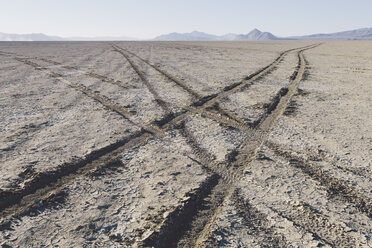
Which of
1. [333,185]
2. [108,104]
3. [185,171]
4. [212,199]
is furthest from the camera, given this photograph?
[108,104]

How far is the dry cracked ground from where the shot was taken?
5.65 ft

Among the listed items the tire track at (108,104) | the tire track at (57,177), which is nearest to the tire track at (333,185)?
the tire track at (57,177)

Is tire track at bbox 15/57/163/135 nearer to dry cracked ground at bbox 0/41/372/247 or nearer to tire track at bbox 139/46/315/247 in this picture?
dry cracked ground at bbox 0/41/372/247

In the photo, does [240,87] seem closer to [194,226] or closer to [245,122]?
[245,122]

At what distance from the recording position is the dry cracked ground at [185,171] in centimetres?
172

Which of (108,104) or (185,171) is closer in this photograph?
(185,171)

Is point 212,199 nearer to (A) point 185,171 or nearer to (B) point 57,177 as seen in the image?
(A) point 185,171

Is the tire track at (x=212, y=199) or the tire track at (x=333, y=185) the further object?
the tire track at (x=333, y=185)

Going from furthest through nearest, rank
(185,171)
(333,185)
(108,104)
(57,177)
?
(108,104) → (185,171) → (57,177) → (333,185)

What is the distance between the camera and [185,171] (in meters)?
2.40

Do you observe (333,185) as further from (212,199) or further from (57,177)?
(57,177)

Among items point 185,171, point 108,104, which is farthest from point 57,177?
point 108,104

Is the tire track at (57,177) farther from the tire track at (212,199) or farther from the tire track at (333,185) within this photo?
the tire track at (333,185)

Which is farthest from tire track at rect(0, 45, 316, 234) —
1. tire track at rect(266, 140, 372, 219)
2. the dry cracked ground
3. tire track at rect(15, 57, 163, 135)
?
tire track at rect(266, 140, 372, 219)
